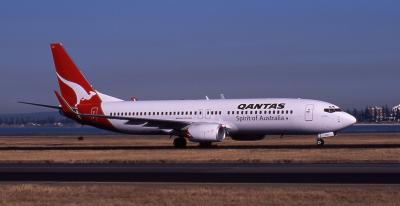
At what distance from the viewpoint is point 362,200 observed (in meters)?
20.9

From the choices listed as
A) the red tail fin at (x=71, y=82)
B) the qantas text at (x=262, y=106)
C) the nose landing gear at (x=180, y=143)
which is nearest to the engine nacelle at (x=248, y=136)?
the qantas text at (x=262, y=106)

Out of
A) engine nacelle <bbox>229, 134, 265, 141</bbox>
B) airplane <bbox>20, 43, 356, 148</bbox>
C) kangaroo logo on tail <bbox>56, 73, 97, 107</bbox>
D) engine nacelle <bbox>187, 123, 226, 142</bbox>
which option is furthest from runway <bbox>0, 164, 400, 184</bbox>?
kangaroo logo on tail <bbox>56, 73, 97, 107</bbox>

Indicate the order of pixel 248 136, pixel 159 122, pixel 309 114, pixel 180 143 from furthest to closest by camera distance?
1. pixel 248 136
2. pixel 159 122
3. pixel 180 143
4. pixel 309 114

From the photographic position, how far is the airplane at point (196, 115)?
58.5m

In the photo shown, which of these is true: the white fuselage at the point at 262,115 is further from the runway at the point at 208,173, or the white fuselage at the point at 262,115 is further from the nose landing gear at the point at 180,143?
the runway at the point at 208,173

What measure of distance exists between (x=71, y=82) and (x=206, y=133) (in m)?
14.8

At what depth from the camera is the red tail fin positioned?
67.2 metres

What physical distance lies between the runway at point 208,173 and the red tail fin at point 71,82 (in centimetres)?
2984

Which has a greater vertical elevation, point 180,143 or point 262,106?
point 262,106

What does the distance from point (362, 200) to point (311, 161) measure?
17.0m

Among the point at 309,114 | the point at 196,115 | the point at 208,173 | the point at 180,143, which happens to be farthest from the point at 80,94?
the point at 208,173

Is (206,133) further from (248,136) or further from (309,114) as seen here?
(309,114)

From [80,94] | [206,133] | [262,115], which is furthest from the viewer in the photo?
[80,94]

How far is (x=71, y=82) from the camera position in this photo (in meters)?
67.6
